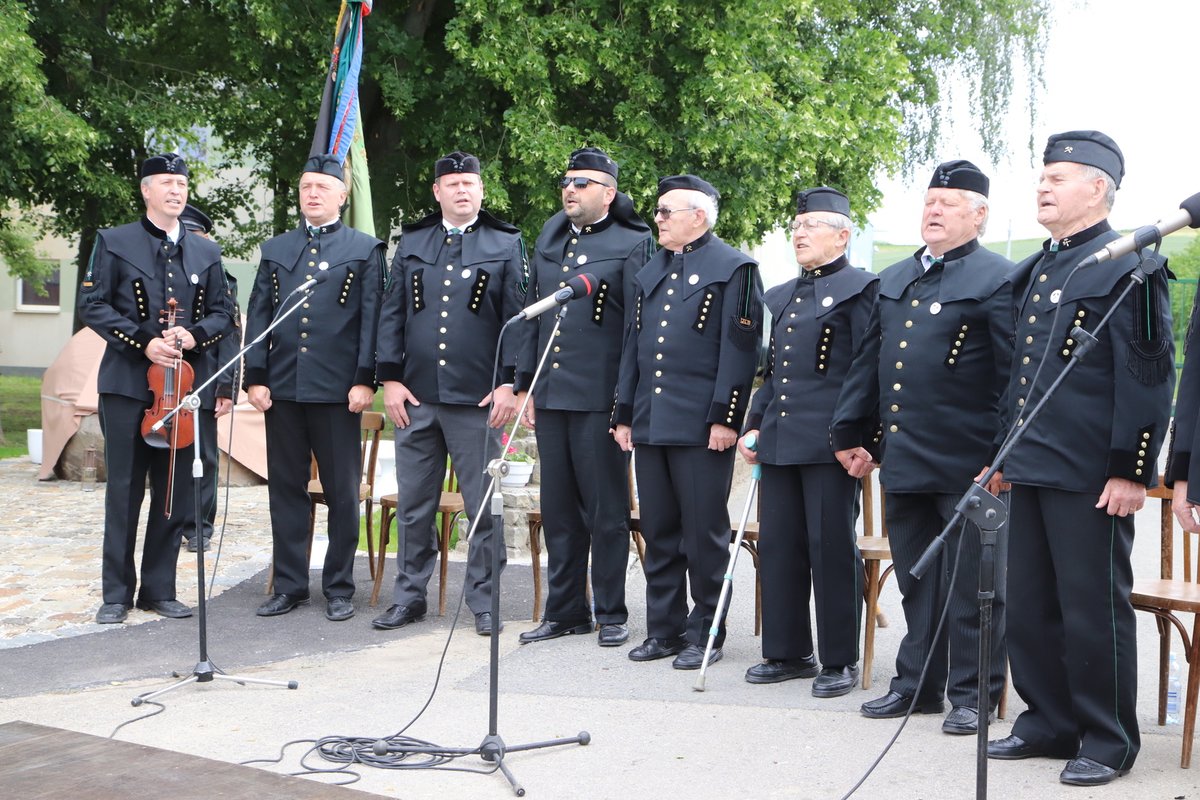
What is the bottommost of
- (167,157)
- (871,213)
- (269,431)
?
(269,431)

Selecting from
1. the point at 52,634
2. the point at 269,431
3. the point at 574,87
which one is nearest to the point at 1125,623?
the point at 269,431

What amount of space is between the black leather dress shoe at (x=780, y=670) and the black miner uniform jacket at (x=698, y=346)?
A: 0.97 meters

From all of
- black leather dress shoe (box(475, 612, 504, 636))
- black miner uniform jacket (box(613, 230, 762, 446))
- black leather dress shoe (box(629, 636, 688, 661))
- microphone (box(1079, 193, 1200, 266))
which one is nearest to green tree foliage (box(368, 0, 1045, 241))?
black leather dress shoe (box(475, 612, 504, 636))

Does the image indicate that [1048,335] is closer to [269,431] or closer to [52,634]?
[269,431]

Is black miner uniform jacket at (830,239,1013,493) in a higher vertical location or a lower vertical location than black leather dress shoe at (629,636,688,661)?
higher

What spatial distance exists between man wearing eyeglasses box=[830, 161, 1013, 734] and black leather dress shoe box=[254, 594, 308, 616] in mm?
3236

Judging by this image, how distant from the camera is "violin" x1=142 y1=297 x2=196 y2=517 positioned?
21.8 ft

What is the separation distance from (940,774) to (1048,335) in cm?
146

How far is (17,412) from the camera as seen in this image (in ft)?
69.3

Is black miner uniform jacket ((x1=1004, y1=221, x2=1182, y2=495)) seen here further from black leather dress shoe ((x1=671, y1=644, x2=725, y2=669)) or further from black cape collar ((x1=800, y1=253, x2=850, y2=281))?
black leather dress shoe ((x1=671, y1=644, x2=725, y2=669))

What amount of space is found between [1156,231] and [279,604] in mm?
4950

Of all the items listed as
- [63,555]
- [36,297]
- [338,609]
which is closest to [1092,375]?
[338,609]

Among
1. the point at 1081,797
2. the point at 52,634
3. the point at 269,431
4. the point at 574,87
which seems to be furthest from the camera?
the point at 574,87

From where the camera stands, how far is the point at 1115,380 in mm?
4359
